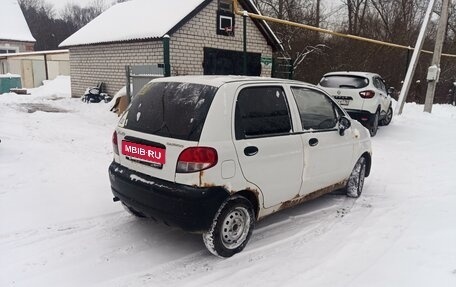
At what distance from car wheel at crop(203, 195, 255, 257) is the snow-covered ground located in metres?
0.12

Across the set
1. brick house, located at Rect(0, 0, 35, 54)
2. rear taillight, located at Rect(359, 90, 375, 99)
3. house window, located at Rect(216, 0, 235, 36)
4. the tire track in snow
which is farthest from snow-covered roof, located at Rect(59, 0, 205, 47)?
brick house, located at Rect(0, 0, 35, 54)

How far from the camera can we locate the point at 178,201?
10.8 feet

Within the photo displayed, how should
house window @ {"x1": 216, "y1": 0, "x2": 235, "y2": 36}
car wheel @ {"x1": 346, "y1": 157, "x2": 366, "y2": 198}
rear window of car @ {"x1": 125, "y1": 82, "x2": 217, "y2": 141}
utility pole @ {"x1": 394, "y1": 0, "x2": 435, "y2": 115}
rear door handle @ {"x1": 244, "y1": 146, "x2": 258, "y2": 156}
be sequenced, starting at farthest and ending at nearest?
1. utility pole @ {"x1": 394, "y1": 0, "x2": 435, "y2": 115}
2. house window @ {"x1": 216, "y1": 0, "x2": 235, "y2": 36}
3. car wheel @ {"x1": 346, "y1": 157, "x2": 366, "y2": 198}
4. rear door handle @ {"x1": 244, "y1": 146, "x2": 258, "y2": 156}
5. rear window of car @ {"x1": 125, "y1": 82, "x2": 217, "y2": 141}

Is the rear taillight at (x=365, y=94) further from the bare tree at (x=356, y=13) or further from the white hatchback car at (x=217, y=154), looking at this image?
the bare tree at (x=356, y=13)

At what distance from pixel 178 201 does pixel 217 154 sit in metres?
0.54

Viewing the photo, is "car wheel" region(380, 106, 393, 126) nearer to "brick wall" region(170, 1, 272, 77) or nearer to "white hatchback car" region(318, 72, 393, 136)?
"white hatchback car" region(318, 72, 393, 136)

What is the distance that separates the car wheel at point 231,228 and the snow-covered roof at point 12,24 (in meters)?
32.1

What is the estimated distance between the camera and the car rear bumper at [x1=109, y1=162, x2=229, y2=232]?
3.30m

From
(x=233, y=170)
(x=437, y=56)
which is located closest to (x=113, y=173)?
(x=233, y=170)

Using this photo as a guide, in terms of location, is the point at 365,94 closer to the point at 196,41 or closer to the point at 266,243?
the point at 196,41

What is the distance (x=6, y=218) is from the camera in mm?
4180

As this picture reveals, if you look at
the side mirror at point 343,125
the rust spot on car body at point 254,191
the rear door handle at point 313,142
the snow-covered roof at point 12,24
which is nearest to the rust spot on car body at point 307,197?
the rust spot on car body at point 254,191

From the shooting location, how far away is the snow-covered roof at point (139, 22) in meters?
11.9

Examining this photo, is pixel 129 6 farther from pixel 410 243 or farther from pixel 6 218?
pixel 410 243
